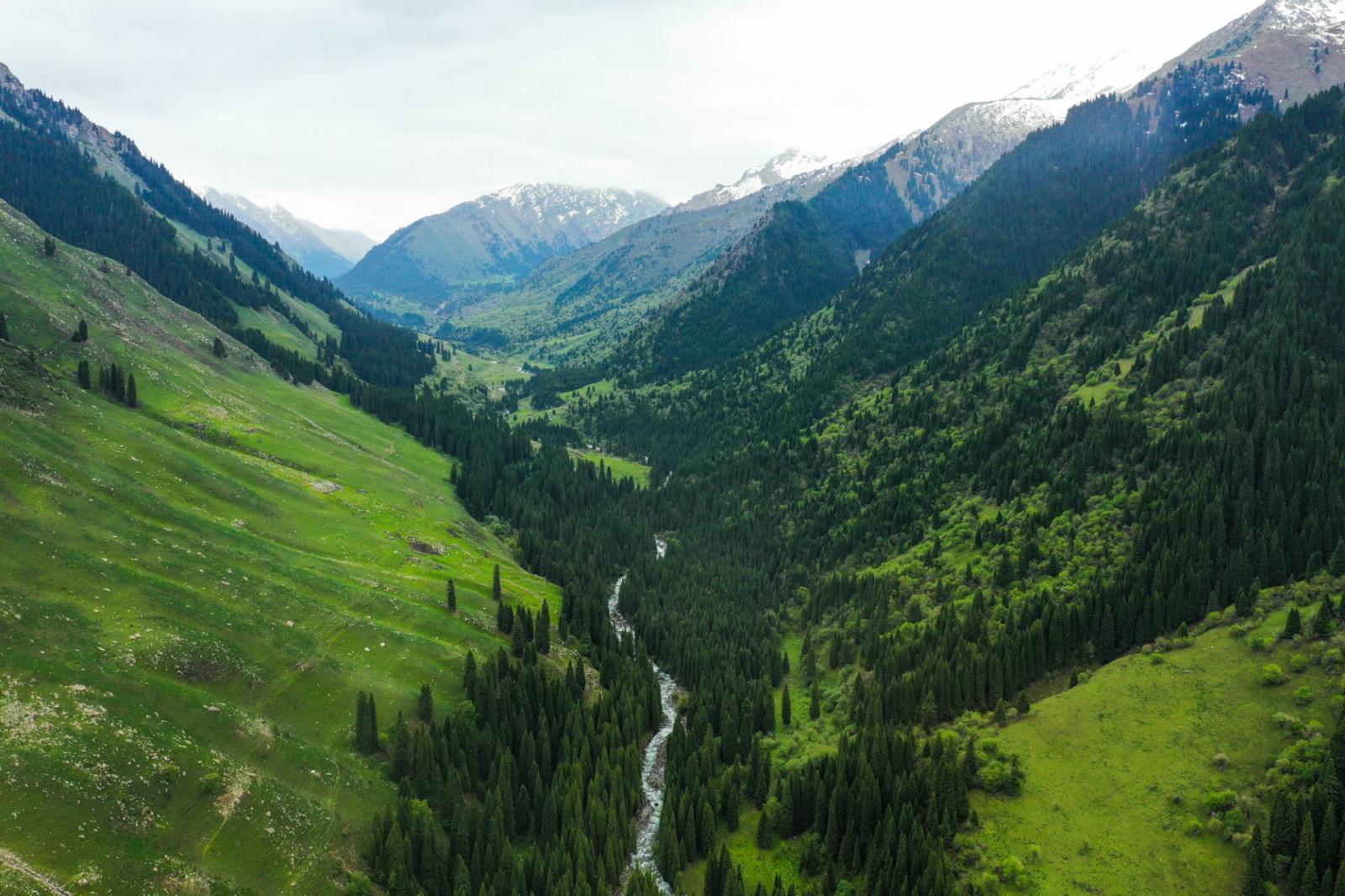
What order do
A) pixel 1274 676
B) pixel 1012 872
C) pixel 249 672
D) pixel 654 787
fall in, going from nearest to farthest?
1. pixel 1012 872
2. pixel 1274 676
3. pixel 249 672
4. pixel 654 787

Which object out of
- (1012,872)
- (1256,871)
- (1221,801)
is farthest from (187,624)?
(1221,801)

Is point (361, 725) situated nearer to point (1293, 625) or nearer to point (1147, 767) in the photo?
point (1147, 767)

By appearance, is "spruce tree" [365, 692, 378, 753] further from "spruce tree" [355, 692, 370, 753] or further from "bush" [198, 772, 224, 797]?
"bush" [198, 772, 224, 797]

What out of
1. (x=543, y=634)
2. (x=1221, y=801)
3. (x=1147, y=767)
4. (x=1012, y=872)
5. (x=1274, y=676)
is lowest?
(x=1012, y=872)

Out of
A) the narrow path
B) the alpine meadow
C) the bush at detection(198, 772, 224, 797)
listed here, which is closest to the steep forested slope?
the alpine meadow

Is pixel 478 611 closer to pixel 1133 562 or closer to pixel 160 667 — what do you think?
pixel 160 667

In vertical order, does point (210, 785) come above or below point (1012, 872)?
above

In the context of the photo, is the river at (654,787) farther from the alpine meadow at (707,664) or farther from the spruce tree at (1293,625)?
the spruce tree at (1293,625)
